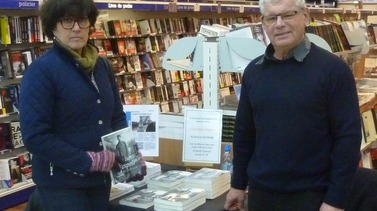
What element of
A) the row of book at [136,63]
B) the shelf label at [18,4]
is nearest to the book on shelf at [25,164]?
the shelf label at [18,4]

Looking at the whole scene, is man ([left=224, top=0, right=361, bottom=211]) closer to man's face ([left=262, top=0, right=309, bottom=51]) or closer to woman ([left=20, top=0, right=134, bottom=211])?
man's face ([left=262, top=0, right=309, bottom=51])

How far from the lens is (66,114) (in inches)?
79.0

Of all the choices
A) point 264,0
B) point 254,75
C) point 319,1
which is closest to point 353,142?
point 254,75

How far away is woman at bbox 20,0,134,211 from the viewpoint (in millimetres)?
1942

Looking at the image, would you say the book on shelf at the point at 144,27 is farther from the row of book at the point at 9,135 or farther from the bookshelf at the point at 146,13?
the row of book at the point at 9,135

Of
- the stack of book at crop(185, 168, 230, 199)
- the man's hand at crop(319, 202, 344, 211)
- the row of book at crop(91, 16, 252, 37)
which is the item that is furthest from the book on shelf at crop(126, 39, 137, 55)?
the man's hand at crop(319, 202, 344, 211)

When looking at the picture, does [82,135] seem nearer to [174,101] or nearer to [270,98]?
[270,98]

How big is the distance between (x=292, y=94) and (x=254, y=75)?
0.70 ft

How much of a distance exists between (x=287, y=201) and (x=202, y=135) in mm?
836

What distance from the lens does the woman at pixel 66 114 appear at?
6.37 feet

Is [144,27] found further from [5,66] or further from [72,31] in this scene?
[72,31]

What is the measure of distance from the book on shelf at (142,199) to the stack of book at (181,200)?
0.05 meters

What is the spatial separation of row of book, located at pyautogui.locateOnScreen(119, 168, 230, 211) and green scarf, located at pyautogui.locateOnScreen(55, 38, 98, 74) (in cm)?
65

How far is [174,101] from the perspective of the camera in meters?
8.23
